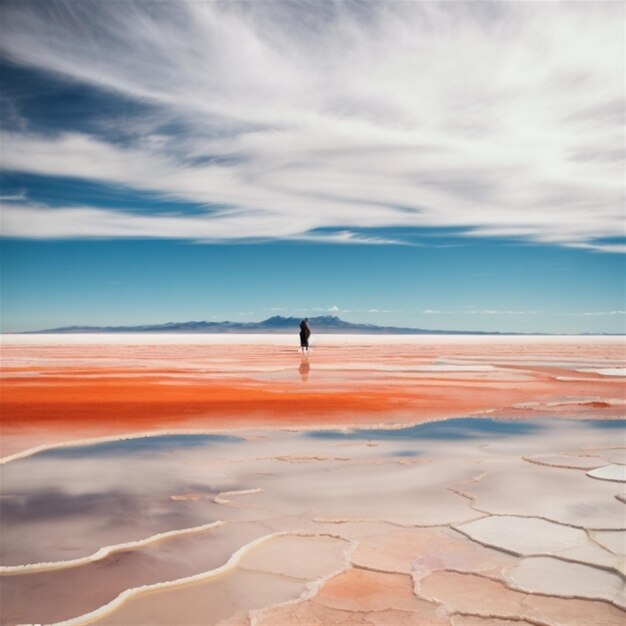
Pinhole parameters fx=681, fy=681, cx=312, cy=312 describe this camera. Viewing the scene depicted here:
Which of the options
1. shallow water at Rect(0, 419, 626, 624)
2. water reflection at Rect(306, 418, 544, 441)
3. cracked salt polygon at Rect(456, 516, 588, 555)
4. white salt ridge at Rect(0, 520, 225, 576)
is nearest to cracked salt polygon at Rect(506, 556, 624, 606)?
shallow water at Rect(0, 419, 626, 624)

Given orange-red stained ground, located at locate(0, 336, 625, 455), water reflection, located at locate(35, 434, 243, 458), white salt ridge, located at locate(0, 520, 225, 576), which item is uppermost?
orange-red stained ground, located at locate(0, 336, 625, 455)

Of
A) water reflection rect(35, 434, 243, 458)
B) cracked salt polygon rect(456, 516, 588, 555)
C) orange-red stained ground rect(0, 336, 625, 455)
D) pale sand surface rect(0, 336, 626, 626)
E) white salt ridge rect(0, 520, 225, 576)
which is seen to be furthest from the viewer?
orange-red stained ground rect(0, 336, 625, 455)

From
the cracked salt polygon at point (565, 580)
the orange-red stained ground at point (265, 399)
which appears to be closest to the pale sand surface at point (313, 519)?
the cracked salt polygon at point (565, 580)

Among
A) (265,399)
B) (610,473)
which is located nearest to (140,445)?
(265,399)

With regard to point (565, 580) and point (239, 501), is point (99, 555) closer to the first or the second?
point (239, 501)

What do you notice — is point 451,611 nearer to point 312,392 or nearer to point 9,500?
point 9,500

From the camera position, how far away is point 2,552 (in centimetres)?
457

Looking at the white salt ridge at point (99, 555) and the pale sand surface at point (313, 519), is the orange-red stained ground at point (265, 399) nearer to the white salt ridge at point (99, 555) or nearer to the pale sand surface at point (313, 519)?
the pale sand surface at point (313, 519)

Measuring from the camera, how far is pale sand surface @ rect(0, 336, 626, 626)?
384 cm

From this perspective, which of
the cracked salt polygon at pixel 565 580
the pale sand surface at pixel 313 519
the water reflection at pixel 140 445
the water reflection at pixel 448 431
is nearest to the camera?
the pale sand surface at pixel 313 519

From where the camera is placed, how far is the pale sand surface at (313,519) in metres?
3.84

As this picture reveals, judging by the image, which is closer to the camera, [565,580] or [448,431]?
[565,580]

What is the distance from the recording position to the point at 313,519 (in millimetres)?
5375

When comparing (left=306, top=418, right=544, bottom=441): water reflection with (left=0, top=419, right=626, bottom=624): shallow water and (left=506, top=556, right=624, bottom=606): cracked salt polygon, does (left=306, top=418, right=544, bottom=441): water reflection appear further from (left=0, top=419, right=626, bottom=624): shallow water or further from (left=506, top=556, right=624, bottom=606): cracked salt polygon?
(left=506, top=556, right=624, bottom=606): cracked salt polygon
